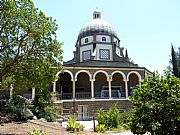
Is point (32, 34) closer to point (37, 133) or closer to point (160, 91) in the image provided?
point (37, 133)

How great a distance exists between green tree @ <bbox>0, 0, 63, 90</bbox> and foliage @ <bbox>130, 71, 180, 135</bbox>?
629cm

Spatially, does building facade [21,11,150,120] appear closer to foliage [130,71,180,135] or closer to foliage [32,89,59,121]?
foliage [32,89,59,121]

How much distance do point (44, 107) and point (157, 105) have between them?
13.8 metres

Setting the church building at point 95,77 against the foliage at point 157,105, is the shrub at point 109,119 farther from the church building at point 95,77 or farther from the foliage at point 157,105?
the foliage at point 157,105

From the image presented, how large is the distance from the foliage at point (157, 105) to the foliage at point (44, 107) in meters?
11.7

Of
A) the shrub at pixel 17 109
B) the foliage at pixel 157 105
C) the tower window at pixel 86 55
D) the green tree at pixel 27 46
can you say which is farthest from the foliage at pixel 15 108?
the tower window at pixel 86 55

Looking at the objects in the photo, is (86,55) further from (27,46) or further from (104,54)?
(27,46)

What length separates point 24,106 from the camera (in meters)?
18.8

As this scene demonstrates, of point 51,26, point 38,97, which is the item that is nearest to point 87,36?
point 38,97

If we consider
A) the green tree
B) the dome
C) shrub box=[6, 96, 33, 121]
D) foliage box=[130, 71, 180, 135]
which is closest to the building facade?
the dome

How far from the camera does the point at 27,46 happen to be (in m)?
14.2

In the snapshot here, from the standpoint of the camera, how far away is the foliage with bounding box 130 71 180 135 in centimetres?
912

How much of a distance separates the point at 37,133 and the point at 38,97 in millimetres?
9584

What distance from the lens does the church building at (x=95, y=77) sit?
3303cm
